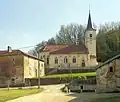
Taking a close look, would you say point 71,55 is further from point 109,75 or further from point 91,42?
point 109,75

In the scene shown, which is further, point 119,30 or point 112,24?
point 112,24

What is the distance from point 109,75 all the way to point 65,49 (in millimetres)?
44248

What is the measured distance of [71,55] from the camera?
80.0 m

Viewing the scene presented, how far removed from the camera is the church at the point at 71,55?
79.4 meters

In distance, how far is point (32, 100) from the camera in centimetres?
2953

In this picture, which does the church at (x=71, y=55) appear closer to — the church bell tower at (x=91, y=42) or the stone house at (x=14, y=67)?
the church bell tower at (x=91, y=42)

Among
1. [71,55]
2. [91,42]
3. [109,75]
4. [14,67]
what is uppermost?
[91,42]

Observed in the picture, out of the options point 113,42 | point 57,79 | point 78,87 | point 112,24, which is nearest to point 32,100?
point 78,87

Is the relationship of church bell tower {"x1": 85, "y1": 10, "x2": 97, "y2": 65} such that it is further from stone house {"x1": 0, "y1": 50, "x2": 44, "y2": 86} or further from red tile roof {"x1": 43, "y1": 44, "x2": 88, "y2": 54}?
stone house {"x1": 0, "y1": 50, "x2": 44, "y2": 86}

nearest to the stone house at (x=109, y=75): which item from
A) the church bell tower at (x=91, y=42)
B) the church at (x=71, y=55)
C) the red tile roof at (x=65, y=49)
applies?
the church at (x=71, y=55)

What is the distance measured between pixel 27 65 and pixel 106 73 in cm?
3110

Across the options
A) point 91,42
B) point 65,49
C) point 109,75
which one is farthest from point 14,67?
point 109,75

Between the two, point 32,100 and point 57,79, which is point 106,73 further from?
point 57,79

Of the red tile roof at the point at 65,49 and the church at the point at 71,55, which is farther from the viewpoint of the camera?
the red tile roof at the point at 65,49
